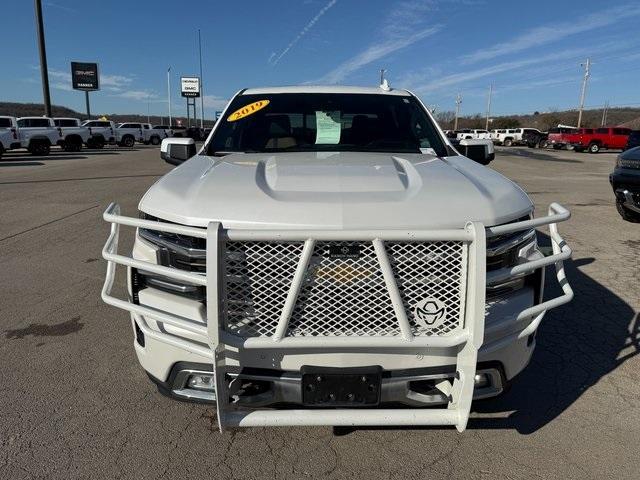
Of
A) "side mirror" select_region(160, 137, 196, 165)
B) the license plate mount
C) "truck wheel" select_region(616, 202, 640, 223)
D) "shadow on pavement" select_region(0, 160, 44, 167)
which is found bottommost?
"shadow on pavement" select_region(0, 160, 44, 167)

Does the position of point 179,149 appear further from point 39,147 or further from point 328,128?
point 39,147

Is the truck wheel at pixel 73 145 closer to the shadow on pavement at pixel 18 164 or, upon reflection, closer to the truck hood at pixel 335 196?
the shadow on pavement at pixel 18 164

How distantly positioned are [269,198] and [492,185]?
3.73 feet

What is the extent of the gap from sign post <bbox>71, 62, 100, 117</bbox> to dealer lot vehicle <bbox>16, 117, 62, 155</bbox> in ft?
99.5

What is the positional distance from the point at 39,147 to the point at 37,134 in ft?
2.37

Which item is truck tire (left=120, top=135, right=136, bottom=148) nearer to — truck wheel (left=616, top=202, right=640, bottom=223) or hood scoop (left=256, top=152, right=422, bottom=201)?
truck wheel (left=616, top=202, right=640, bottom=223)

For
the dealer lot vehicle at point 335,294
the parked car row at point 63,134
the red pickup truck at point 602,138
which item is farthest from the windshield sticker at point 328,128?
the red pickup truck at point 602,138

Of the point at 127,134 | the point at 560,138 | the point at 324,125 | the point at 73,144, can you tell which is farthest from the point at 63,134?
the point at 560,138

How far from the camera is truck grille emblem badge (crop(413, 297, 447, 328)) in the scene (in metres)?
1.97

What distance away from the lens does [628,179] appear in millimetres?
7219

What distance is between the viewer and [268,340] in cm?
193

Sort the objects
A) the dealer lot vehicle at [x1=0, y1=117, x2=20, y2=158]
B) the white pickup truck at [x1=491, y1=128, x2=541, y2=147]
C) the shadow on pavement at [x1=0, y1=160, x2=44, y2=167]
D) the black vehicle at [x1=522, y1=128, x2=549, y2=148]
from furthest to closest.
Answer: the white pickup truck at [x1=491, y1=128, x2=541, y2=147] < the black vehicle at [x1=522, y1=128, x2=549, y2=148] < the dealer lot vehicle at [x1=0, y1=117, x2=20, y2=158] < the shadow on pavement at [x1=0, y1=160, x2=44, y2=167]

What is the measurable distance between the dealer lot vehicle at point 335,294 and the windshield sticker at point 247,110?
1.51m

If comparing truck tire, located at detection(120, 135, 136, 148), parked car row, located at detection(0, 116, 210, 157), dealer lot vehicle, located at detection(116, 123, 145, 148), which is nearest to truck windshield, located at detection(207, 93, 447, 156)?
parked car row, located at detection(0, 116, 210, 157)
